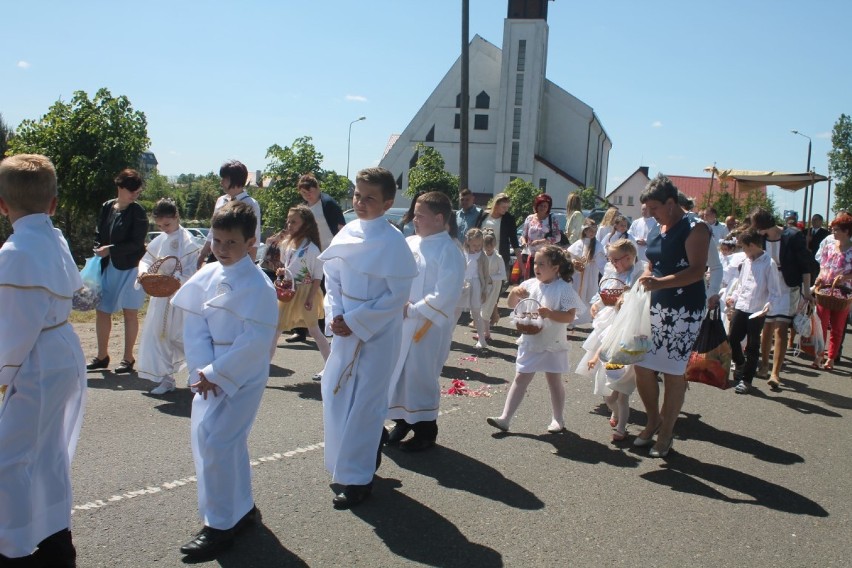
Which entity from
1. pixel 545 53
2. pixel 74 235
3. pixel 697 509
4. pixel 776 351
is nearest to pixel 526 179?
pixel 545 53

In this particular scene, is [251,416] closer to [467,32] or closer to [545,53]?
[467,32]

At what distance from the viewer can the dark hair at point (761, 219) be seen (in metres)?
8.58

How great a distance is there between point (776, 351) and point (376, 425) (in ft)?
20.3

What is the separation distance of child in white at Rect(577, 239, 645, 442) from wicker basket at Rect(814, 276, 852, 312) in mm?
4205

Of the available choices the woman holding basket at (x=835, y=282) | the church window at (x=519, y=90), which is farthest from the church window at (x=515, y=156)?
the woman holding basket at (x=835, y=282)

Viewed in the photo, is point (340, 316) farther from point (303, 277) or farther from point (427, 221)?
point (303, 277)

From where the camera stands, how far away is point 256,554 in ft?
13.1

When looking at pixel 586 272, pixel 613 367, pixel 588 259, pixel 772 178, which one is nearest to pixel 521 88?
pixel 772 178

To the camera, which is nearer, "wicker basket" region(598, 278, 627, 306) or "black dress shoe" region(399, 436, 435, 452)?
"black dress shoe" region(399, 436, 435, 452)

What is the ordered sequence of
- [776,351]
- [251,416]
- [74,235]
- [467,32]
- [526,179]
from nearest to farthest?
1. [251,416]
2. [776,351]
3. [467,32]
4. [74,235]
5. [526,179]

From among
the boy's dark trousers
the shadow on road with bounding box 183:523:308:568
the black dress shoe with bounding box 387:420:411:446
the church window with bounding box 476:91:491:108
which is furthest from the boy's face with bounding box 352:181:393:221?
the church window with bounding box 476:91:491:108

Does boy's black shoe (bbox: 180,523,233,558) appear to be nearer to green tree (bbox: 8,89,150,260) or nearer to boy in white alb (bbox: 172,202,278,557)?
boy in white alb (bbox: 172,202,278,557)

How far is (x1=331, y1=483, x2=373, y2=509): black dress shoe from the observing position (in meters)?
4.68

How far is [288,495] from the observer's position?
15.9ft
